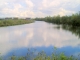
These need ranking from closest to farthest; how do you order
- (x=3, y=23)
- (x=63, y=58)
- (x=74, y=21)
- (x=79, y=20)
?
(x=63, y=58), (x=79, y=20), (x=74, y=21), (x=3, y=23)

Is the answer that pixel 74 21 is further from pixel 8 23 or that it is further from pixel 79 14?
pixel 8 23

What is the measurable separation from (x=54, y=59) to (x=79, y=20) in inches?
907

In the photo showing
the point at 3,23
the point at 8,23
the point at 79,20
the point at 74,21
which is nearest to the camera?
the point at 79,20

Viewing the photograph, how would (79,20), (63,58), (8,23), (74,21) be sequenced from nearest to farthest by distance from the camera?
1. (63,58)
2. (79,20)
3. (74,21)
4. (8,23)

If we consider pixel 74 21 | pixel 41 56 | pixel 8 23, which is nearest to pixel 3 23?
pixel 8 23

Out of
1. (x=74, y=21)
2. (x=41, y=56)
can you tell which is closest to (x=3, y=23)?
(x=74, y=21)

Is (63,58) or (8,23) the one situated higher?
(63,58)

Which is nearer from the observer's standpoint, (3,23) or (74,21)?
(74,21)

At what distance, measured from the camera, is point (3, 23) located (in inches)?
1265

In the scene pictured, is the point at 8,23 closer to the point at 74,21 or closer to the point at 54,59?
the point at 74,21

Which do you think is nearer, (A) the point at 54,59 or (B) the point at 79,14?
(A) the point at 54,59

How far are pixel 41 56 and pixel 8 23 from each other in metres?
32.0

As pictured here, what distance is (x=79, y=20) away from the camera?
24.9m

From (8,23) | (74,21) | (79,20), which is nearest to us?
(79,20)
